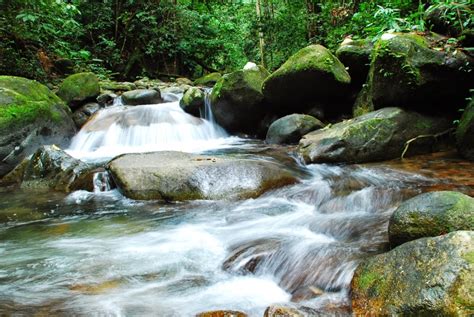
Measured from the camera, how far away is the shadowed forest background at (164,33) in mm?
9414

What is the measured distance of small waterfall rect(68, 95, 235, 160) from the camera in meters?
8.76

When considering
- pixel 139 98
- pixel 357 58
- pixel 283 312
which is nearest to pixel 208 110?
pixel 139 98

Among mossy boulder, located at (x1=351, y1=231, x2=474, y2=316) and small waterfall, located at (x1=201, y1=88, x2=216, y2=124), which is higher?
small waterfall, located at (x1=201, y1=88, x2=216, y2=124)

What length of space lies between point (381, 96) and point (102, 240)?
5.17 meters

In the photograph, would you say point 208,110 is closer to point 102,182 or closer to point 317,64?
point 317,64

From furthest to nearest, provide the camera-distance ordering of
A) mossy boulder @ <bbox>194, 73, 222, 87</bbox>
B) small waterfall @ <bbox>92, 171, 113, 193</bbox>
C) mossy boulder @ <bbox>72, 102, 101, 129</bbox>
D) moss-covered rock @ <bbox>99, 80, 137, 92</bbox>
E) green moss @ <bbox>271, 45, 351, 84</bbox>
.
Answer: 1. mossy boulder @ <bbox>194, 73, 222, 87</bbox>
2. moss-covered rock @ <bbox>99, 80, 137, 92</bbox>
3. mossy boulder @ <bbox>72, 102, 101, 129</bbox>
4. green moss @ <bbox>271, 45, 351, 84</bbox>
5. small waterfall @ <bbox>92, 171, 113, 193</bbox>

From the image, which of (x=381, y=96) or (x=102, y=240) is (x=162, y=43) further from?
(x=102, y=240)

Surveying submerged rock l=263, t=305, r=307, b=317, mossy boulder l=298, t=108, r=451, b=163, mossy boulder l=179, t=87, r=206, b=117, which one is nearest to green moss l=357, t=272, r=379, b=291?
submerged rock l=263, t=305, r=307, b=317

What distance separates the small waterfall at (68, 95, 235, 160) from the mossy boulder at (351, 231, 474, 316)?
6.33 meters

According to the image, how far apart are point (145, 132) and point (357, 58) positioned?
5335 mm

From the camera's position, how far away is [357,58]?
26.1ft

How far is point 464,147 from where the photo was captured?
18.7 feet

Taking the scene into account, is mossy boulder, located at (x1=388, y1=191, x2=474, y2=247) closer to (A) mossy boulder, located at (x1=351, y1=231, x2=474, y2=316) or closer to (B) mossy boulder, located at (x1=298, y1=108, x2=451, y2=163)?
(A) mossy boulder, located at (x1=351, y1=231, x2=474, y2=316)

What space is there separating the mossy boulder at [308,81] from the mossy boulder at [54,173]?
4384mm
